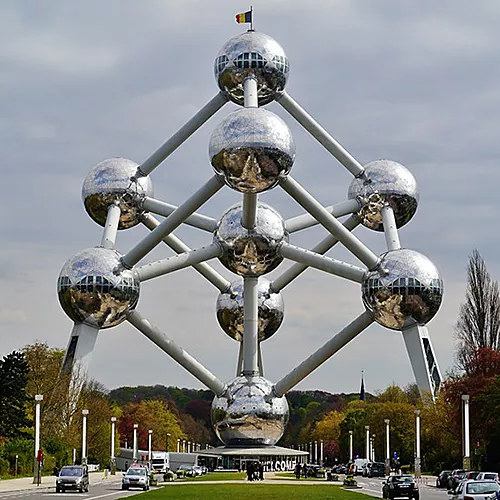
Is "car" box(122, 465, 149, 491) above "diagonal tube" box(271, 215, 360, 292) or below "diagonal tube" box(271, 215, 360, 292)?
below

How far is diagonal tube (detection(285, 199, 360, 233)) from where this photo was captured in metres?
32.6

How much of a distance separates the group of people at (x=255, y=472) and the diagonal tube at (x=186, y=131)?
2405 centimetres

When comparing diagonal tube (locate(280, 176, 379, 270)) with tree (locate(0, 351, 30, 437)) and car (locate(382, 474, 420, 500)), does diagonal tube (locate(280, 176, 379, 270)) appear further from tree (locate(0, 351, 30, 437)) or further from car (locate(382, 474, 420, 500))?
tree (locate(0, 351, 30, 437))

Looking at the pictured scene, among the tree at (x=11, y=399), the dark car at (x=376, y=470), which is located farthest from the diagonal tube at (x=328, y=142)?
the dark car at (x=376, y=470)

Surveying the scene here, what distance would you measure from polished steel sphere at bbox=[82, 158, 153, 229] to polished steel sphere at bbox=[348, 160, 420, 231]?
6.35 metres

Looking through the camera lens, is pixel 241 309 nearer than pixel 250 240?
No

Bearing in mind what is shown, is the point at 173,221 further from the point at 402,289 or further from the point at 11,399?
the point at 11,399

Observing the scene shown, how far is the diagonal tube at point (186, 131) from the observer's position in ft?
104

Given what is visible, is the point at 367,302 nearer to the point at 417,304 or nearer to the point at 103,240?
the point at 417,304

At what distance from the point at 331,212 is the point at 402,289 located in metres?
4.84

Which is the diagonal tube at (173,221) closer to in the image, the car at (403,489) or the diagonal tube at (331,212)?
the diagonal tube at (331,212)

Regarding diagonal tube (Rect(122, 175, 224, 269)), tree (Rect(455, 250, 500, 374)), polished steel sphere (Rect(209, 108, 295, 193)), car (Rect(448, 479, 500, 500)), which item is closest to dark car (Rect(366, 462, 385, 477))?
tree (Rect(455, 250, 500, 374))

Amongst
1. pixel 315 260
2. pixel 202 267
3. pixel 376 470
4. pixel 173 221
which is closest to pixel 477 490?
pixel 315 260

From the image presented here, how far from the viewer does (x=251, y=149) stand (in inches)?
1020
